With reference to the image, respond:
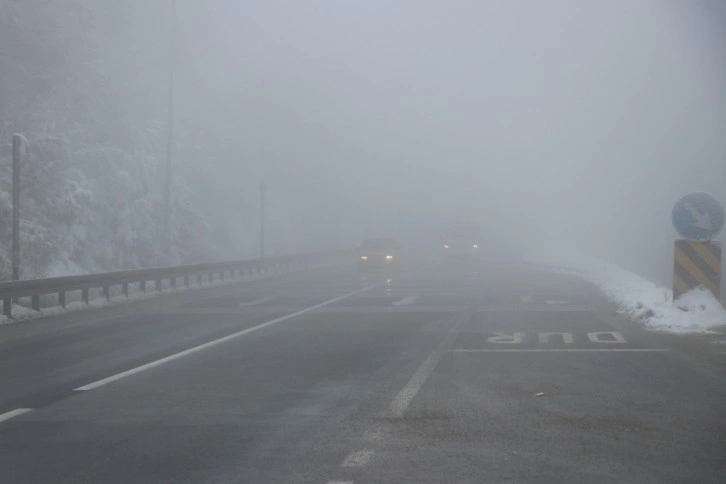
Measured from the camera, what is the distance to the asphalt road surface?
295 inches

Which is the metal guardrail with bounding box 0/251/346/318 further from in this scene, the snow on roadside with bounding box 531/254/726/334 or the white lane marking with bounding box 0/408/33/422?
the snow on roadside with bounding box 531/254/726/334

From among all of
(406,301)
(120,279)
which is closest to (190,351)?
(406,301)

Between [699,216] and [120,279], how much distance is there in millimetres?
15774

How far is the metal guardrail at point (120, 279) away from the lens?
2122 cm

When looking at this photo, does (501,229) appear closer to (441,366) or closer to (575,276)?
(575,276)

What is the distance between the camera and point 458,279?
1540 inches

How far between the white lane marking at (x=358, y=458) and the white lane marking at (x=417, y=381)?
1.60 meters

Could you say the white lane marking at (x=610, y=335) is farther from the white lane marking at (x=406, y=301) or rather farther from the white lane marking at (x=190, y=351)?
the white lane marking at (x=406, y=301)

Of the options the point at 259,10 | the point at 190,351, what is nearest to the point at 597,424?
the point at 190,351

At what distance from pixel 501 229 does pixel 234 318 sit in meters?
100

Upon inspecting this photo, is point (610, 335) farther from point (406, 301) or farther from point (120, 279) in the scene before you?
point (120, 279)

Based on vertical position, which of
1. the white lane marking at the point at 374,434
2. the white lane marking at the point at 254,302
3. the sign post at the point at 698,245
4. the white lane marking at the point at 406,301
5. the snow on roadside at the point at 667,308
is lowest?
the white lane marking at the point at 254,302

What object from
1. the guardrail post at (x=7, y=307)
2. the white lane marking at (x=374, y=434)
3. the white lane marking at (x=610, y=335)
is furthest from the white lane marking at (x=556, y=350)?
the guardrail post at (x=7, y=307)

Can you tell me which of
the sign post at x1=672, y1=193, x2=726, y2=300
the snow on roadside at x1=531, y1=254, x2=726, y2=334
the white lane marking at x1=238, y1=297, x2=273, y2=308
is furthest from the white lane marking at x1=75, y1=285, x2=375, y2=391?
the sign post at x1=672, y1=193, x2=726, y2=300
